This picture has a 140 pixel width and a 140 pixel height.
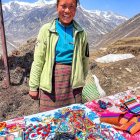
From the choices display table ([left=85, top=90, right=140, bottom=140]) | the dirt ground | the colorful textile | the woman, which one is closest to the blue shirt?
the woman

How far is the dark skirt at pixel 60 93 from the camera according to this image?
2871 millimetres

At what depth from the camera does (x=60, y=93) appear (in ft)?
9.71

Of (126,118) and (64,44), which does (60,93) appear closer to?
(64,44)

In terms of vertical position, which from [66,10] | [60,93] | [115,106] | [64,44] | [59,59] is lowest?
[115,106]

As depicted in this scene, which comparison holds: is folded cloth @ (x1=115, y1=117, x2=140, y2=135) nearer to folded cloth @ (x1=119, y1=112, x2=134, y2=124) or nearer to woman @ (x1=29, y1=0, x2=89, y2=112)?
folded cloth @ (x1=119, y1=112, x2=134, y2=124)

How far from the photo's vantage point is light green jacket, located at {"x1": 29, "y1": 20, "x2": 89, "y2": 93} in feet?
9.03

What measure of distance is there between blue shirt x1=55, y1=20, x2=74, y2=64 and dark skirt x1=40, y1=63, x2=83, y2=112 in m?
0.08

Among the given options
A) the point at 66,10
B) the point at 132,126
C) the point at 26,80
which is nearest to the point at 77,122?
the point at 132,126

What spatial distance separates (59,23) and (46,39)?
0.76 feet

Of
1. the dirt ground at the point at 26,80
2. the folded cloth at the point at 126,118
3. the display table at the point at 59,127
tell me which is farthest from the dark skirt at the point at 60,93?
the dirt ground at the point at 26,80

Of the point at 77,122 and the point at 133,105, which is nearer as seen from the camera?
the point at 77,122

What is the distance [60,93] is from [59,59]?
0.38 m

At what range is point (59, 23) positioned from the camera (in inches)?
112

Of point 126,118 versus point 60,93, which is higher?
point 60,93
